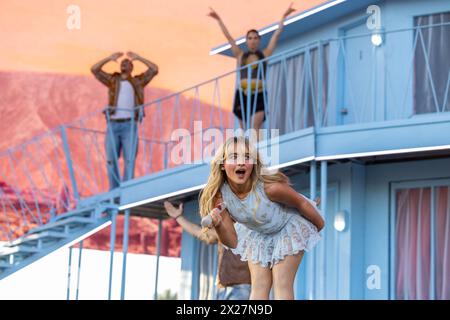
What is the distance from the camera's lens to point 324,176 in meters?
13.1

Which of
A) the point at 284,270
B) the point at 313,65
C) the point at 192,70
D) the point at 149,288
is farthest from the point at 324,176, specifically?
the point at 149,288

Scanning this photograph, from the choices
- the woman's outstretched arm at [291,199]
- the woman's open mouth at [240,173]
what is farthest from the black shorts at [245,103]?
the woman's open mouth at [240,173]

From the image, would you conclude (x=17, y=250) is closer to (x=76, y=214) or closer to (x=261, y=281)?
(x=76, y=214)

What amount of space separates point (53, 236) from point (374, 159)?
4555 mm

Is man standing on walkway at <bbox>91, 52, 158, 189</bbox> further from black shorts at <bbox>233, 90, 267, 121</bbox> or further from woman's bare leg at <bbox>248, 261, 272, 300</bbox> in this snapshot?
woman's bare leg at <bbox>248, 261, 272, 300</bbox>

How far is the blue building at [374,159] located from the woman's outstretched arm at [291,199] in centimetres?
583

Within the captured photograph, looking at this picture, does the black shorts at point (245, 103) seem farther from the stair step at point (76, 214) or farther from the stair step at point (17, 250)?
the stair step at point (17, 250)

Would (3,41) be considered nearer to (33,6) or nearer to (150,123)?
(33,6)

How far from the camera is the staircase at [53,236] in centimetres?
1505

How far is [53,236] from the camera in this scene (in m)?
15.4

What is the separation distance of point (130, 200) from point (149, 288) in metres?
14.4

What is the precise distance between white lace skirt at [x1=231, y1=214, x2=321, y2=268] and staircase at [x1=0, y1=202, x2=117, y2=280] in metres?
8.20

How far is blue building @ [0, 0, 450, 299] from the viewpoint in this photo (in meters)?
13.3

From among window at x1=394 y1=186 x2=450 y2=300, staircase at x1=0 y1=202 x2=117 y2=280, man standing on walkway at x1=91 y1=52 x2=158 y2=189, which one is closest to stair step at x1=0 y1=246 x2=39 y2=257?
staircase at x1=0 y1=202 x2=117 y2=280
